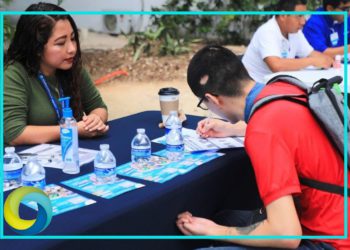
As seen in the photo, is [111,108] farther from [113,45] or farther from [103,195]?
[103,195]

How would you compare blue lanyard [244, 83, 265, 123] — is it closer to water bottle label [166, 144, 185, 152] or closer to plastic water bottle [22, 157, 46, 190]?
water bottle label [166, 144, 185, 152]

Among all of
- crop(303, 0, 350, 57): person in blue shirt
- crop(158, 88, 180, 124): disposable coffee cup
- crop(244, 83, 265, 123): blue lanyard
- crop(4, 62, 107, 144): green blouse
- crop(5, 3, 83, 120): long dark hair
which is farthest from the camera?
crop(303, 0, 350, 57): person in blue shirt

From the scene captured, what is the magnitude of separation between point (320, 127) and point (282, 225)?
0.32 m

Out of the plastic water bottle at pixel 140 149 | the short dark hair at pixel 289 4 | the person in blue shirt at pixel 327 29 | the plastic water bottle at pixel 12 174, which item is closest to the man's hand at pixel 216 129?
the plastic water bottle at pixel 140 149

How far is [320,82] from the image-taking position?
1.45 meters

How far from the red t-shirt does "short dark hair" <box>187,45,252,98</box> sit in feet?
0.39

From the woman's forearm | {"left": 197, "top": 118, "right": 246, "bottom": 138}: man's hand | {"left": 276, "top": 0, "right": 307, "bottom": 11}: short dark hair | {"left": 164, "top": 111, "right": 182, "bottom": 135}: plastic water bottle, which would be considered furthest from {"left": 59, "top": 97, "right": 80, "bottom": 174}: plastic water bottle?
{"left": 276, "top": 0, "right": 307, "bottom": 11}: short dark hair

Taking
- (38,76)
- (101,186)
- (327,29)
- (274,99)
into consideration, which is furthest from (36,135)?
(327,29)

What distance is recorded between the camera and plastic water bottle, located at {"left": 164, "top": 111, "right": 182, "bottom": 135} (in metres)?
2.05

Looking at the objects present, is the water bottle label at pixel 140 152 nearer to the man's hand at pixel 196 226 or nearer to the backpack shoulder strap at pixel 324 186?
the man's hand at pixel 196 226

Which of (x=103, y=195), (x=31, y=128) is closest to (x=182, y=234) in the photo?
(x=103, y=195)

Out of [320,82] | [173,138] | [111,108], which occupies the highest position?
[320,82]

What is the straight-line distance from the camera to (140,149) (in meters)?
1.77

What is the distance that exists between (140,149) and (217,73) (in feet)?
1.41
